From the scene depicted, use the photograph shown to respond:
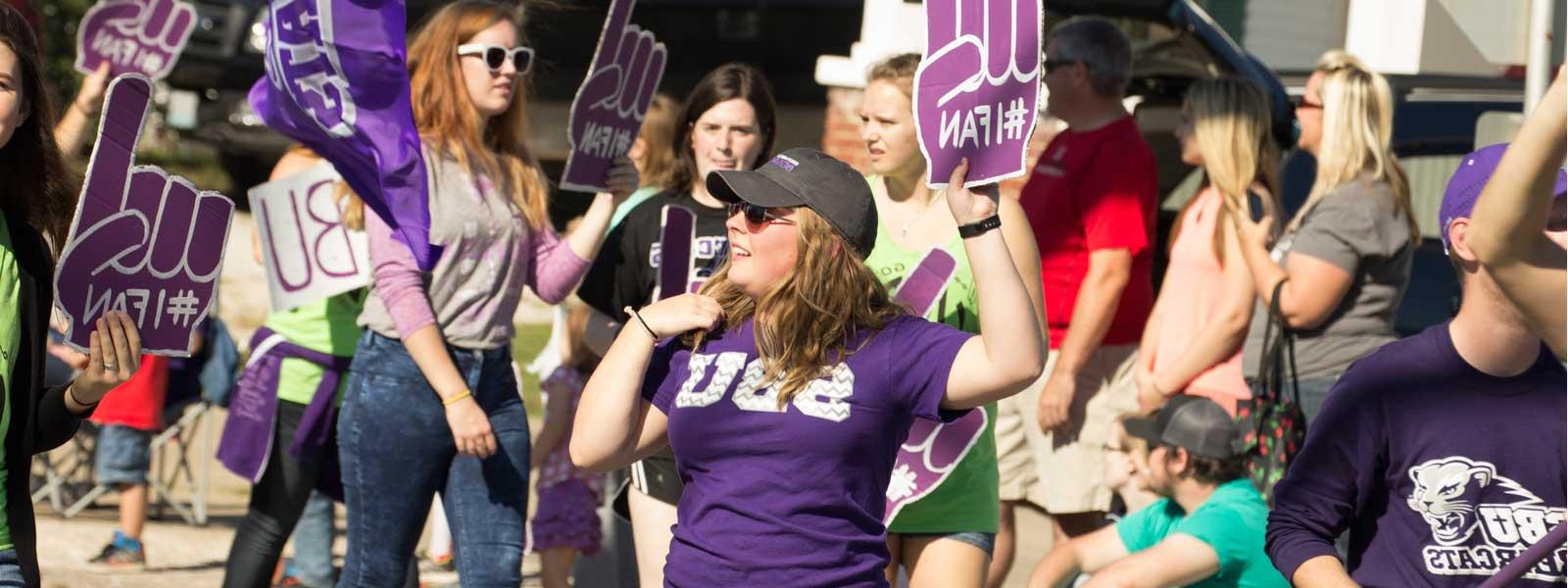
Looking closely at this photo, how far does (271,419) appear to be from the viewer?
4941 millimetres

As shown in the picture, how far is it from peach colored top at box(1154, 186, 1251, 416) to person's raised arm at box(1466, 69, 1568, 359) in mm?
2900

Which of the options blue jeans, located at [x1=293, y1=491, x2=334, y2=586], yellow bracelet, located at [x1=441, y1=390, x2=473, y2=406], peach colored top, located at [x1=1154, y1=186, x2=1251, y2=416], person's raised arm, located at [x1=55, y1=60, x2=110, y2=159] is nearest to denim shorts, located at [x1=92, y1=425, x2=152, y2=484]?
blue jeans, located at [x1=293, y1=491, x2=334, y2=586]

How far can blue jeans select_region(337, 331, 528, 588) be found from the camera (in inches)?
168

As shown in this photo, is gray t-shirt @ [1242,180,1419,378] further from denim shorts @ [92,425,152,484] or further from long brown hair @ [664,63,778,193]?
denim shorts @ [92,425,152,484]

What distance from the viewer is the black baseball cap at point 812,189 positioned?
10.4 feet

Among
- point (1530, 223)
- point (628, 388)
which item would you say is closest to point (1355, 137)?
point (628, 388)

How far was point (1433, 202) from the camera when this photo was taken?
275 inches

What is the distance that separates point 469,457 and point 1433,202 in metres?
4.09

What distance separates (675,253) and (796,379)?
1403mm

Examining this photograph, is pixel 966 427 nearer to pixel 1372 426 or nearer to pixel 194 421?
pixel 1372 426

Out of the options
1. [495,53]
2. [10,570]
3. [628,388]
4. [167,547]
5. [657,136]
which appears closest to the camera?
[10,570]

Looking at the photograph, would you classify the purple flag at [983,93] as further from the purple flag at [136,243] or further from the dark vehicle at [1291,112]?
the dark vehicle at [1291,112]

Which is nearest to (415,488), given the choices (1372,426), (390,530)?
(390,530)

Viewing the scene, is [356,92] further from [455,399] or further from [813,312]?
[813,312]
